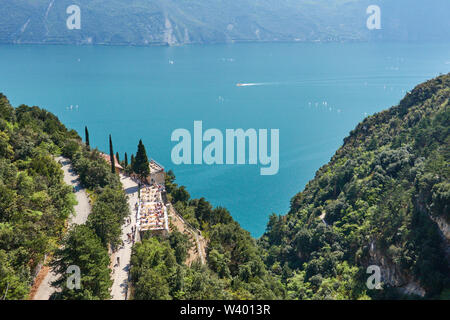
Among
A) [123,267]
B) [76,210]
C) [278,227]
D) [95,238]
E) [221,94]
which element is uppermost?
[221,94]

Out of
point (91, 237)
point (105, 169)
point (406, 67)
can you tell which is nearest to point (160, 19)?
point (406, 67)

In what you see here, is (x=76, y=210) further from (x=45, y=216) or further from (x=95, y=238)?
(x=95, y=238)

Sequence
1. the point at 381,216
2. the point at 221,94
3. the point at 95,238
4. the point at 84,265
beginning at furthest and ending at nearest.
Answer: the point at 221,94 < the point at 381,216 < the point at 95,238 < the point at 84,265

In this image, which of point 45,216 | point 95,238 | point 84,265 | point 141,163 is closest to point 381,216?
point 141,163

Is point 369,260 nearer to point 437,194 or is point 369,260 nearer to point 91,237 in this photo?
point 437,194

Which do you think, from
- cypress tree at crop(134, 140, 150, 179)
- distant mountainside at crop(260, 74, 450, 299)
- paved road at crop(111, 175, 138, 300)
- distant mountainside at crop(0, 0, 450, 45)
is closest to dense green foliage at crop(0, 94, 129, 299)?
paved road at crop(111, 175, 138, 300)

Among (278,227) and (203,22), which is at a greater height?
(203,22)
